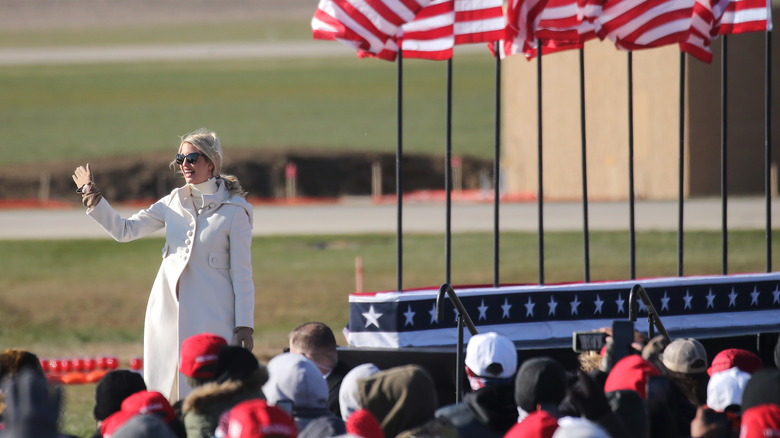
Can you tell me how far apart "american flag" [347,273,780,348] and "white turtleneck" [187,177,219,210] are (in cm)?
Answer: 151

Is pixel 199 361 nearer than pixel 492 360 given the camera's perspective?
Yes

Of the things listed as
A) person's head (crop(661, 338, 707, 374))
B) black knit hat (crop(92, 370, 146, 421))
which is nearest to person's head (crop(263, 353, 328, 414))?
black knit hat (crop(92, 370, 146, 421))

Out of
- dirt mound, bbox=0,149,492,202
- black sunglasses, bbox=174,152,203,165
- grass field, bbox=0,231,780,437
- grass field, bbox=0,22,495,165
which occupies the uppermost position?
grass field, bbox=0,22,495,165

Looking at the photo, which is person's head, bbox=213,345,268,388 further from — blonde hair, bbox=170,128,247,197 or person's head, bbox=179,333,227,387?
blonde hair, bbox=170,128,247,197

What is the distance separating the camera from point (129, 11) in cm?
9656

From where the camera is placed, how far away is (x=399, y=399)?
3783mm

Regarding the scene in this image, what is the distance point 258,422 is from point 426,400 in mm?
640

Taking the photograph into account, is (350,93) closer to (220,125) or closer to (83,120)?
(220,125)

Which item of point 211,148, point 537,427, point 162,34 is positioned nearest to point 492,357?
point 537,427

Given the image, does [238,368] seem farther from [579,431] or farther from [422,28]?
[422,28]

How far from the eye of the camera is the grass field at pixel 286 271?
13.2 meters

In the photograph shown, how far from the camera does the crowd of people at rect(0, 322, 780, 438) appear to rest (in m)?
Answer: 3.53

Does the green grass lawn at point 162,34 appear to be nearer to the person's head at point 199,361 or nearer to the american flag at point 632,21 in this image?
the american flag at point 632,21

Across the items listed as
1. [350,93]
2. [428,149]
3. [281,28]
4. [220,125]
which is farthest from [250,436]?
[281,28]
